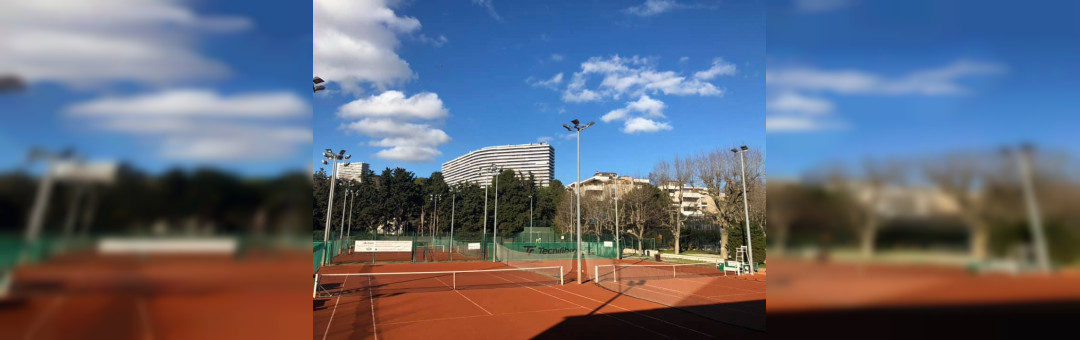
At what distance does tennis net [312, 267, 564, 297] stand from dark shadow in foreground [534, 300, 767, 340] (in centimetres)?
632

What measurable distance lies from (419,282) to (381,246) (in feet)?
35.6

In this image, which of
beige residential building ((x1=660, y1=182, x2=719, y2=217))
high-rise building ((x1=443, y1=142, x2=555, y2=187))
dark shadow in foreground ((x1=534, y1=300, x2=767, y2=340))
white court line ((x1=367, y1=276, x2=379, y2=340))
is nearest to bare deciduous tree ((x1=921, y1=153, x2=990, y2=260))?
dark shadow in foreground ((x1=534, y1=300, x2=767, y2=340))

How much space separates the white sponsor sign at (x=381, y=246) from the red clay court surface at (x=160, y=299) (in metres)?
33.8

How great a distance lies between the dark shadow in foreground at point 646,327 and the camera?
451 inches

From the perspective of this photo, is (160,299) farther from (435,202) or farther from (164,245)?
(435,202)

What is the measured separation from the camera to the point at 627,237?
68.0 metres

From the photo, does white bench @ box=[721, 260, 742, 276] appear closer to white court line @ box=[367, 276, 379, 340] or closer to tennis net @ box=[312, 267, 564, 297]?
tennis net @ box=[312, 267, 564, 297]

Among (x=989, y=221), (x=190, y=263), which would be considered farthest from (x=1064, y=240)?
(x=190, y=263)

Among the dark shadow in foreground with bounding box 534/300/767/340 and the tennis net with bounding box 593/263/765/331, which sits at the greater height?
the dark shadow in foreground with bounding box 534/300/767/340

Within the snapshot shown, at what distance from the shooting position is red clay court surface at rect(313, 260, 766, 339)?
11.7 m

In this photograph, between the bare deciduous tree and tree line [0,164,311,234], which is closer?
the bare deciduous tree

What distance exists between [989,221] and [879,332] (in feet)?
1.50

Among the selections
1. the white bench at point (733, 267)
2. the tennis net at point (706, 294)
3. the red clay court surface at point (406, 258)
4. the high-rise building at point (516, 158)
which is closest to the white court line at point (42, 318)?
the tennis net at point (706, 294)

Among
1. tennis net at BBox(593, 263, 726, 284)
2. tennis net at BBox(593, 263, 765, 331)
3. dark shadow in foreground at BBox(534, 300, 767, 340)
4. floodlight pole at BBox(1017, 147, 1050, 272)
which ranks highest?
floodlight pole at BBox(1017, 147, 1050, 272)
